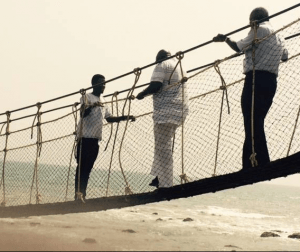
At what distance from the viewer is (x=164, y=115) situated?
437 centimetres

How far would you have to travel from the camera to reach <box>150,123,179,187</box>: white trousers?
437 cm

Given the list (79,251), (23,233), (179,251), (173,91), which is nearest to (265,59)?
(173,91)

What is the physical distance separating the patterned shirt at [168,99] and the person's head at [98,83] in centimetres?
123

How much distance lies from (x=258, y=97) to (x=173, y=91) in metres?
1.12

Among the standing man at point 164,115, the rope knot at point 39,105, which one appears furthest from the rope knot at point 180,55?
the rope knot at point 39,105

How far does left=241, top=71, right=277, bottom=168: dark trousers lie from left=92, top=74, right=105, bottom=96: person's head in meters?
2.39

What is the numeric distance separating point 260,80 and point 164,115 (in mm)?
1193

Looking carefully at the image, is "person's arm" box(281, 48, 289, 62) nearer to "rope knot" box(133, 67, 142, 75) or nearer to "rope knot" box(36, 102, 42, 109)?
"rope knot" box(133, 67, 142, 75)

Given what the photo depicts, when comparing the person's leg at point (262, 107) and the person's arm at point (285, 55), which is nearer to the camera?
the person's leg at point (262, 107)

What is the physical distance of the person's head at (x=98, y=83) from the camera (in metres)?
5.58

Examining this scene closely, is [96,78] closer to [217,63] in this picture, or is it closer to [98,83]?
[98,83]

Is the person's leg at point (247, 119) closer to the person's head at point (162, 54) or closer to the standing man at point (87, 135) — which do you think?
the person's head at point (162, 54)

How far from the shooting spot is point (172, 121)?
4352mm

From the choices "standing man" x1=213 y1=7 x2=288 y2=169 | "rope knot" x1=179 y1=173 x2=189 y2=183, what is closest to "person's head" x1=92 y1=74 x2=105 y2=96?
"rope knot" x1=179 y1=173 x2=189 y2=183
